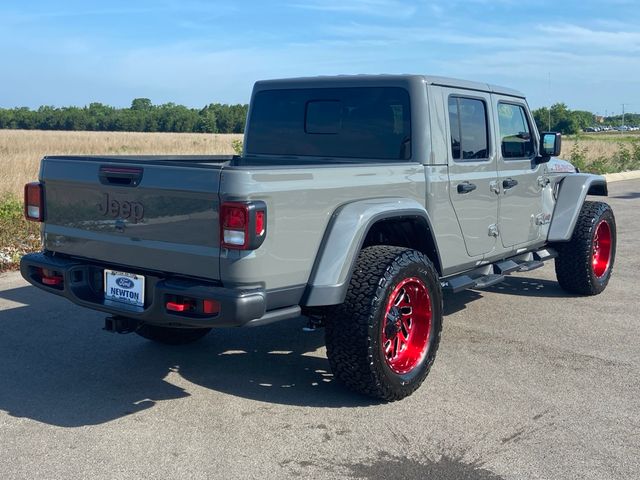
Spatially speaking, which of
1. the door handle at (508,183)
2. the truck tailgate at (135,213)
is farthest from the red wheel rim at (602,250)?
the truck tailgate at (135,213)

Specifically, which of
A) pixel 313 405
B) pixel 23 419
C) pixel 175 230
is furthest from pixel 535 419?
pixel 23 419

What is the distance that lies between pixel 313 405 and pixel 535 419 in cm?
126

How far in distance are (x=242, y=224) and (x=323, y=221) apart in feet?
1.93

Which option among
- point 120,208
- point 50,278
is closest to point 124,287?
point 120,208

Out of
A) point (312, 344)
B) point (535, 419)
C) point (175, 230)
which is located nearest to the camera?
point (175, 230)

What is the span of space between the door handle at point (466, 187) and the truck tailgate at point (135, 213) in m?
1.88

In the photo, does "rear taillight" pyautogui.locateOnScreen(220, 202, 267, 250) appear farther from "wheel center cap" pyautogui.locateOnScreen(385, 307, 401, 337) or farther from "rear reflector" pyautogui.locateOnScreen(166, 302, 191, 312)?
"wheel center cap" pyautogui.locateOnScreen(385, 307, 401, 337)

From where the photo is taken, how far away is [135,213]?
3.96 m

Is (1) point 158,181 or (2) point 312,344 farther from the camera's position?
(2) point 312,344

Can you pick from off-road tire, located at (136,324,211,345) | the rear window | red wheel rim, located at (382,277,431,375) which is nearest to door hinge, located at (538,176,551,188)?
the rear window

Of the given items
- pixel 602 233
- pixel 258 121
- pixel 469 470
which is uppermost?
pixel 258 121

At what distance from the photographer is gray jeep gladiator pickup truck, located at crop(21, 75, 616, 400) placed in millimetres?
3680

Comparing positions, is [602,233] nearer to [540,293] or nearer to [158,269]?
[540,293]

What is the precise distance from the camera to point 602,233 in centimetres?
741
